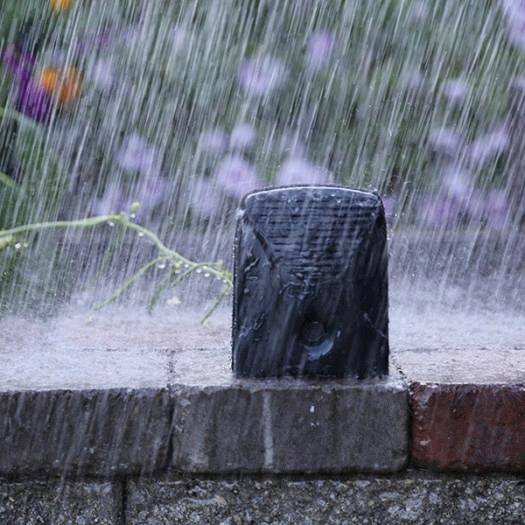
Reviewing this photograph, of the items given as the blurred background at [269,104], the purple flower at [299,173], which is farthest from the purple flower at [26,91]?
the purple flower at [299,173]

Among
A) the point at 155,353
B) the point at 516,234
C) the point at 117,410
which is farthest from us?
the point at 516,234

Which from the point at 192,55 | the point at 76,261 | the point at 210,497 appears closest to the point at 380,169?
the point at 192,55

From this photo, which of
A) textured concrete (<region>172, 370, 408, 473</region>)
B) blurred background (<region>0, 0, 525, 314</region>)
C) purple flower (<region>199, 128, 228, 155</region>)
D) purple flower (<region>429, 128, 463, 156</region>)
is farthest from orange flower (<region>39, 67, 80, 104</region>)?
textured concrete (<region>172, 370, 408, 473</region>)

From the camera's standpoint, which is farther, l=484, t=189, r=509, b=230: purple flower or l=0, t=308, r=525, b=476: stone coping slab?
l=484, t=189, r=509, b=230: purple flower

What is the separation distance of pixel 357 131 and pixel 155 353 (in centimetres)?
146

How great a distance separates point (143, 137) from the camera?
10.8 ft

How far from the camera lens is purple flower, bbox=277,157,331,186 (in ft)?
Result: 10.4

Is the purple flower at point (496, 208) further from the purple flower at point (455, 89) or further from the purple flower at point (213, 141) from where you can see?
the purple flower at point (213, 141)

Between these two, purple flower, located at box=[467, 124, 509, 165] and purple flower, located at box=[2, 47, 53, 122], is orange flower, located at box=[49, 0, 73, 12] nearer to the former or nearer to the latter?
purple flower, located at box=[2, 47, 53, 122]

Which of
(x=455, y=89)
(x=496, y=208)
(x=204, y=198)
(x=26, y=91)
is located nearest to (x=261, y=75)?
(x=204, y=198)

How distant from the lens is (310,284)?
1.70 meters

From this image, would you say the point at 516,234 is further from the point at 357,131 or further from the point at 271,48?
the point at 271,48

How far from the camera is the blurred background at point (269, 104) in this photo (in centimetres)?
322

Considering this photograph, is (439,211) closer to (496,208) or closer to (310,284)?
(496,208)
